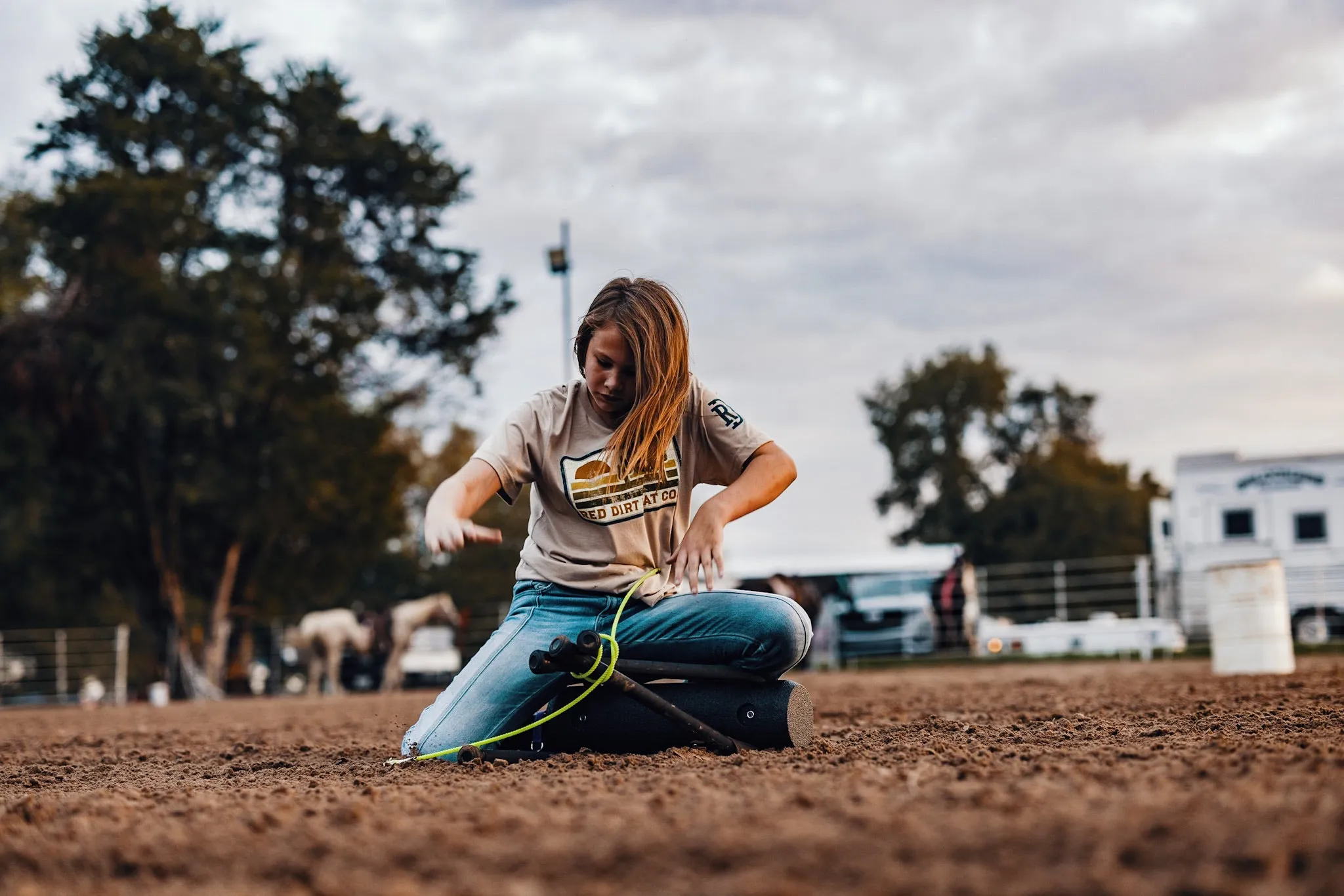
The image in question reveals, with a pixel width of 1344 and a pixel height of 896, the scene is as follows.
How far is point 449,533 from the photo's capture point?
Answer: 3301mm

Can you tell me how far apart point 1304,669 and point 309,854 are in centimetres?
983

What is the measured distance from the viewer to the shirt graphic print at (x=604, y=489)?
396 cm

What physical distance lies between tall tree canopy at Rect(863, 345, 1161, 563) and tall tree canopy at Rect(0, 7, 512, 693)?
24998 mm

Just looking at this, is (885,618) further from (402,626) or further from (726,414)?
(726,414)

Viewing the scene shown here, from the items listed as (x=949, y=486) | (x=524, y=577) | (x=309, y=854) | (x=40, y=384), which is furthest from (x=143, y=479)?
(x=949, y=486)

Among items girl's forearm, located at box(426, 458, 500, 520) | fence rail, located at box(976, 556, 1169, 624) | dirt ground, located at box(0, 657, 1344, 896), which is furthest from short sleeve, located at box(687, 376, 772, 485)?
fence rail, located at box(976, 556, 1169, 624)

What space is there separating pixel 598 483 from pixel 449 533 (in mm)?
742

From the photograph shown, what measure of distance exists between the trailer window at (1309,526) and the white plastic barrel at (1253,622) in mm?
14855

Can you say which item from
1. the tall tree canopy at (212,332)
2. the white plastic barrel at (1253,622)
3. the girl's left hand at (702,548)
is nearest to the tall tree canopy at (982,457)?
the tall tree canopy at (212,332)

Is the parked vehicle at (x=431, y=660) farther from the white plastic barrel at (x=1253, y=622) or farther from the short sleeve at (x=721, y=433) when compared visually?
the short sleeve at (x=721, y=433)

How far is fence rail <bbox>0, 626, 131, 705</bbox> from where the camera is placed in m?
22.1

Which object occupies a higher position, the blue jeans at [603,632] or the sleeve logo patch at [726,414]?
the sleeve logo patch at [726,414]

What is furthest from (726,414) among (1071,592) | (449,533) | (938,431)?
(938,431)

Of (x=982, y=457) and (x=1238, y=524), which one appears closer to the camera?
(x=1238, y=524)
